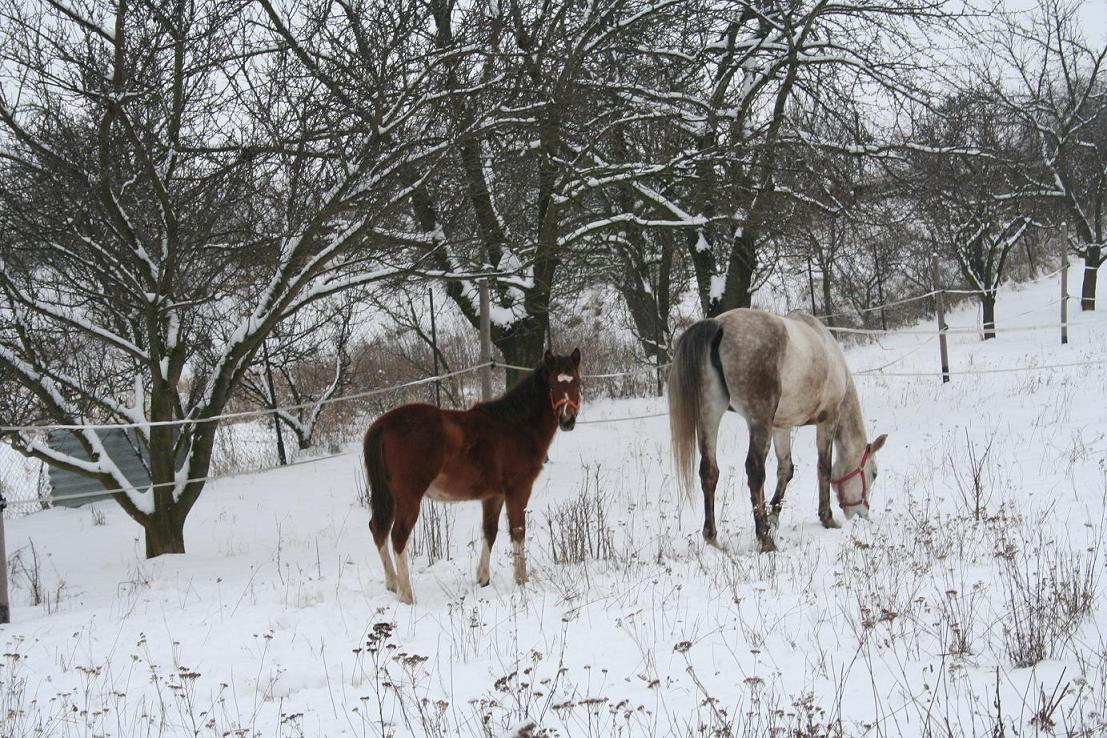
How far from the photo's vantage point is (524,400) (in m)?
5.75

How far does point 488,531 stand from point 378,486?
2.76 ft

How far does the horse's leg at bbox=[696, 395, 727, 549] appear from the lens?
19.5 feet

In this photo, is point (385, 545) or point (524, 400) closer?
point (385, 545)

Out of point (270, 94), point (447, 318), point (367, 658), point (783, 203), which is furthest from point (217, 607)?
point (447, 318)

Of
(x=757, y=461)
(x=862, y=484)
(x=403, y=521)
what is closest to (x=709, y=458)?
(x=757, y=461)

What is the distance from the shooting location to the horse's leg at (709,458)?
5938 mm

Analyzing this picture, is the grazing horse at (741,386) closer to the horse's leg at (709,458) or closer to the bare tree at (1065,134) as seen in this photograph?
the horse's leg at (709,458)

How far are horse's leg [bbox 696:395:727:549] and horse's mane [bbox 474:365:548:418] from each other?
4.04ft

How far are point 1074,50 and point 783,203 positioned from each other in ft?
55.7

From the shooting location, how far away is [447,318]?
22.6 m

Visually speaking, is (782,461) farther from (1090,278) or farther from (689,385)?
(1090,278)

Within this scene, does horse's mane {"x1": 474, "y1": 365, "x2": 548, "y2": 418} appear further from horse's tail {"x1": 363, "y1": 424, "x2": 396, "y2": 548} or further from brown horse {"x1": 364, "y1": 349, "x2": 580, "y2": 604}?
horse's tail {"x1": 363, "y1": 424, "x2": 396, "y2": 548}

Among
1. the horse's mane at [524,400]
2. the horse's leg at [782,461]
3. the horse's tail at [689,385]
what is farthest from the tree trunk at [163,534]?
the horse's leg at [782,461]

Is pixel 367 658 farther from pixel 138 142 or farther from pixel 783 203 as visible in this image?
pixel 783 203
